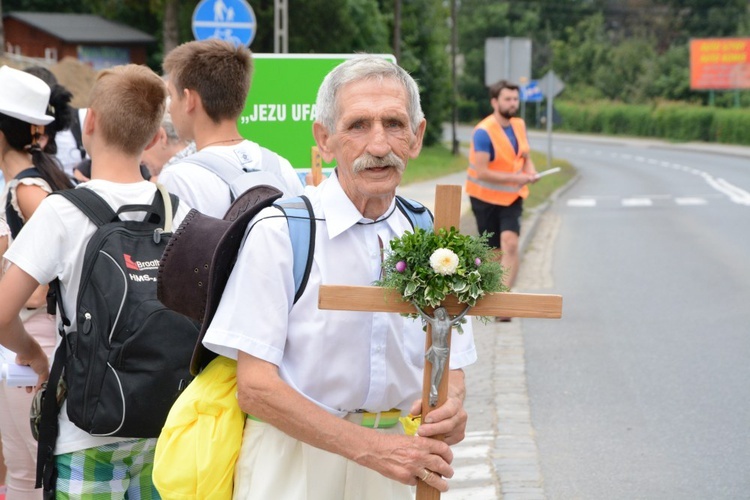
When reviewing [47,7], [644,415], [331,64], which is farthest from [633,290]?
[47,7]

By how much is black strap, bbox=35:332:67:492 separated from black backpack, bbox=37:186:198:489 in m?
0.05

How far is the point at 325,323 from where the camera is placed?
2.68 meters

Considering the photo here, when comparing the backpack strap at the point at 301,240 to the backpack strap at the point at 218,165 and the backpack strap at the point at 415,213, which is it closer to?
the backpack strap at the point at 415,213

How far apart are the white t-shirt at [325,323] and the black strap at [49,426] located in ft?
3.24

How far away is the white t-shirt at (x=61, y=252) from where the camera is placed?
134 inches

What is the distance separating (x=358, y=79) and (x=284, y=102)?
170 inches

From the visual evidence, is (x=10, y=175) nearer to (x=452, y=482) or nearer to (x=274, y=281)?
(x=274, y=281)

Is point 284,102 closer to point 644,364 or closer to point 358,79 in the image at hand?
point 644,364

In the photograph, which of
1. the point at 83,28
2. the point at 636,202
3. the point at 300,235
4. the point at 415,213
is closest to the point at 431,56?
the point at 83,28

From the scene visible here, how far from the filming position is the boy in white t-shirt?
3.42 meters

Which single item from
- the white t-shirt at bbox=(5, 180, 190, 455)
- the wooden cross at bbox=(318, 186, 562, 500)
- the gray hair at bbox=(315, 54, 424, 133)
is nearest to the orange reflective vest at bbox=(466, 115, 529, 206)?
the white t-shirt at bbox=(5, 180, 190, 455)

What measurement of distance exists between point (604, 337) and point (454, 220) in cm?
733

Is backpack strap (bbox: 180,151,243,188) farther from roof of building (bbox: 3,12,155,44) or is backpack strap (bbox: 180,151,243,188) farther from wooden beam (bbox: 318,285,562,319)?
roof of building (bbox: 3,12,155,44)

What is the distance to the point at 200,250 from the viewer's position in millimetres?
2803
